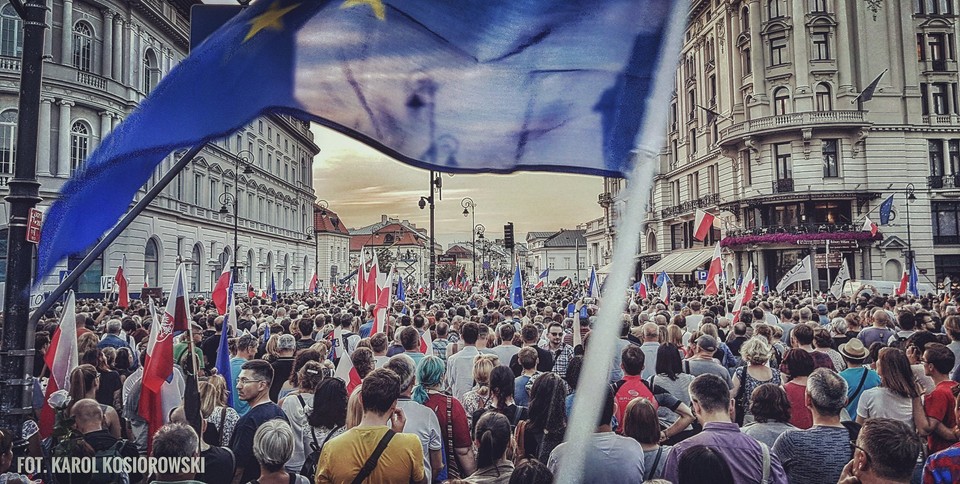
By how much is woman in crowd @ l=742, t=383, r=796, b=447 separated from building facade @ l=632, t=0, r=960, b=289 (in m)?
37.9

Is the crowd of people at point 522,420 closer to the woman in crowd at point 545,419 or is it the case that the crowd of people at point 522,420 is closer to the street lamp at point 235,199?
the woman in crowd at point 545,419

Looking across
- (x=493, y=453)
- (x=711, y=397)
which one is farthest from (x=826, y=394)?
(x=493, y=453)

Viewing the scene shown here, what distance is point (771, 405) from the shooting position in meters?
4.36

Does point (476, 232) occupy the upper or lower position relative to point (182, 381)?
upper

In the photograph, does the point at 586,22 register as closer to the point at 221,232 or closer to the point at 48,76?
the point at 48,76

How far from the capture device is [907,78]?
4022 centimetres

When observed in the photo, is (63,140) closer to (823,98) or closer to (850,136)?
(823,98)

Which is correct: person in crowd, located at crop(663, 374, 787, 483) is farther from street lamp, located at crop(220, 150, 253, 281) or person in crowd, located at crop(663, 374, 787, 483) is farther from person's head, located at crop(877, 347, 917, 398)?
street lamp, located at crop(220, 150, 253, 281)

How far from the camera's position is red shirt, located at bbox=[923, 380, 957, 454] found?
495 centimetres

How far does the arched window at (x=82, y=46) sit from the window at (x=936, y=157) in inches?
2033

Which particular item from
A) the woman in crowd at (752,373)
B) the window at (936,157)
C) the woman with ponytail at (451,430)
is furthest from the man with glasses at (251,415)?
the window at (936,157)

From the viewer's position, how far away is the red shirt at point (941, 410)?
16.2ft

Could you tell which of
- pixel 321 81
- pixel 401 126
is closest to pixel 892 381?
pixel 401 126

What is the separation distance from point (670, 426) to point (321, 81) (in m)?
3.96
